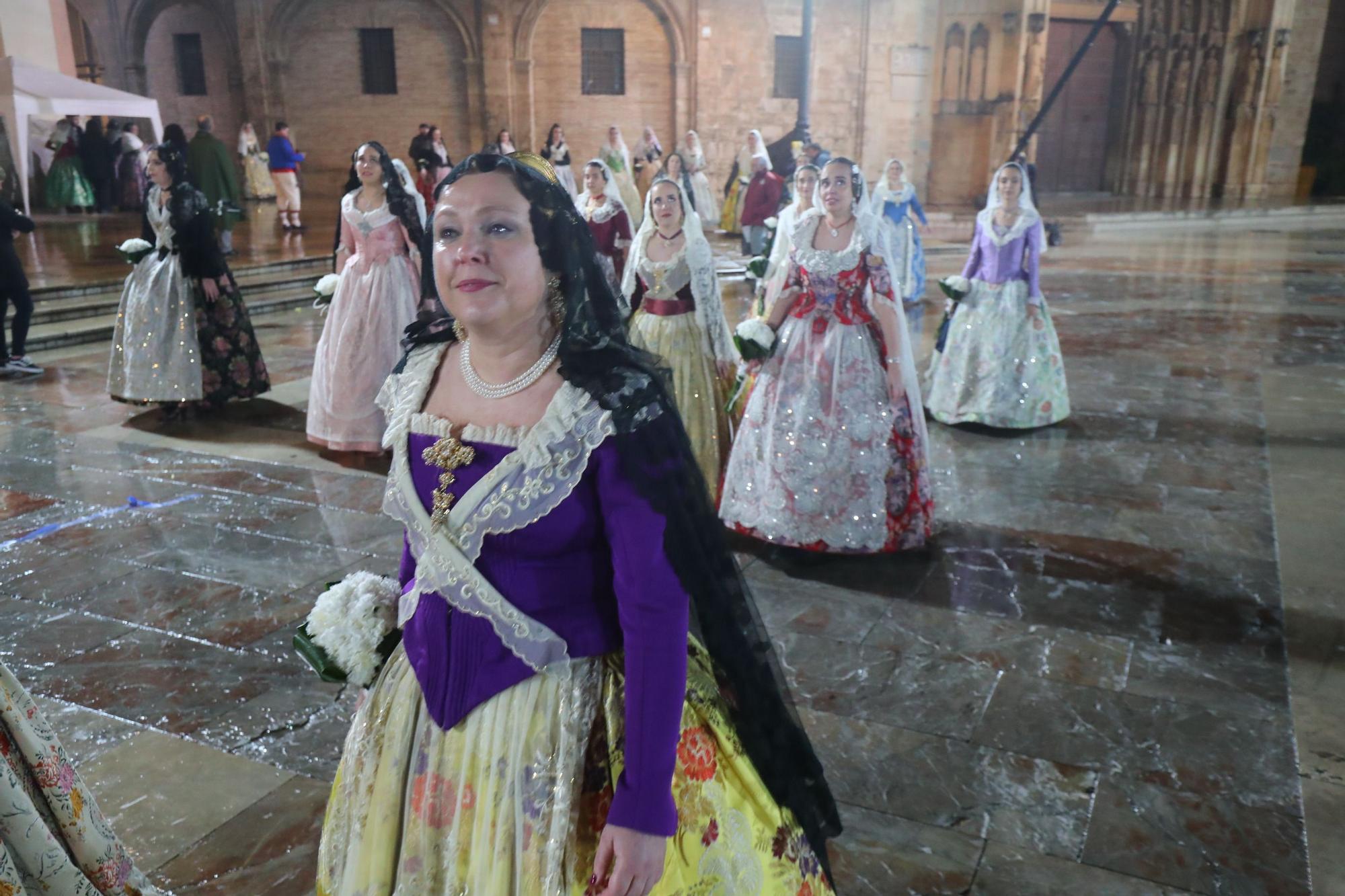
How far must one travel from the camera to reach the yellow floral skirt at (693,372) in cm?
539

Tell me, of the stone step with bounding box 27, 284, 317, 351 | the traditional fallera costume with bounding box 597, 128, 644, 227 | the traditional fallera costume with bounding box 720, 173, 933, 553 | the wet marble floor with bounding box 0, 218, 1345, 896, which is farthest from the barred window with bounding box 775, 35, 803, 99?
the traditional fallera costume with bounding box 720, 173, 933, 553

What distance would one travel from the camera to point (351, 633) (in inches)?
69.6

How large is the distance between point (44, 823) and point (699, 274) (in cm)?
406

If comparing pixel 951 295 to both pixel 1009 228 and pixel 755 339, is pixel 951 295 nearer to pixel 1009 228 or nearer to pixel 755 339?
pixel 1009 228

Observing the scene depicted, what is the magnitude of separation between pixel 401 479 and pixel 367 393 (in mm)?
4967

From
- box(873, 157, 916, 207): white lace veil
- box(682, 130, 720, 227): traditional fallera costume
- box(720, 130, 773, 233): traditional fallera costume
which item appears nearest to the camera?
box(873, 157, 916, 207): white lace veil

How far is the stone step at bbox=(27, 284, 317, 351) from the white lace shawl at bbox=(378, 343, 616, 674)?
314 inches

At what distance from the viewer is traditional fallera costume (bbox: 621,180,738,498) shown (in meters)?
5.37

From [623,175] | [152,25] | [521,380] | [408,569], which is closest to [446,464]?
[521,380]

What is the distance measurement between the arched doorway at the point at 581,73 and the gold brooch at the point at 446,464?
917 inches

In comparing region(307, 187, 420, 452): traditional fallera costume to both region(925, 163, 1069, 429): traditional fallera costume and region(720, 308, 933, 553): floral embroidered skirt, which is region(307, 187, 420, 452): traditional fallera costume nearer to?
region(720, 308, 933, 553): floral embroidered skirt

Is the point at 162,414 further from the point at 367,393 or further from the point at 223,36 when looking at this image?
the point at 223,36

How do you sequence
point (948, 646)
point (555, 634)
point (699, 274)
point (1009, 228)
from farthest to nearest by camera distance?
point (1009, 228) < point (699, 274) < point (948, 646) < point (555, 634)

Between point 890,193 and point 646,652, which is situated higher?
point 890,193
